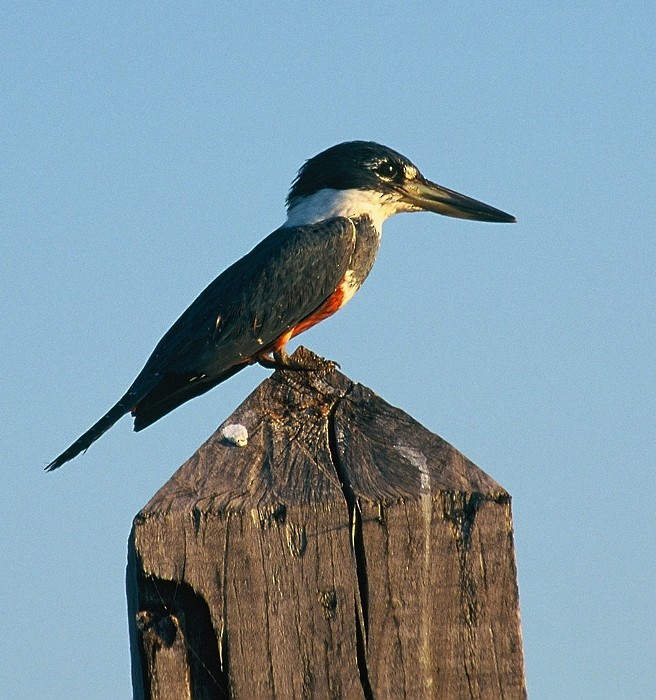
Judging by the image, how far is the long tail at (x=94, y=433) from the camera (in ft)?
16.4

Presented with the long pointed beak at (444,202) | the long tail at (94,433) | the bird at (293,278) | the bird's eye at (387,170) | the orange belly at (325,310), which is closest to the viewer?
the long tail at (94,433)

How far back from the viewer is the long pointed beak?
7168 mm

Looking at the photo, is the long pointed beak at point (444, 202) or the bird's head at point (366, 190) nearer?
the bird's head at point (366, 190)

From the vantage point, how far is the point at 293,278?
6117 millimetres

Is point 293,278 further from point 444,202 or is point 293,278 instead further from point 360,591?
point 360,591

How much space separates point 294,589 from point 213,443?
0.41 m

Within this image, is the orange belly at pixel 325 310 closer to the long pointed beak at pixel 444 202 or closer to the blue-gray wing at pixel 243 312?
the blue-gray wing at pixel 243 312

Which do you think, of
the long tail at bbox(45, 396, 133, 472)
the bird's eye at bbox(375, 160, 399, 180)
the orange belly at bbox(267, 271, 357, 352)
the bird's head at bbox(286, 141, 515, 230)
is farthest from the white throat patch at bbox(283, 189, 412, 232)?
the long tail at bbox(45, 396, 133, 472)

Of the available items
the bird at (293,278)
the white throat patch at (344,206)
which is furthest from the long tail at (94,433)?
the white throat patch at (344,206)

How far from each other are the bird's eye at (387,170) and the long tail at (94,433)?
7.47 feet

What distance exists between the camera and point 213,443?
2652 mm

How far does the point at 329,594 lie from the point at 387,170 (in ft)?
16.1

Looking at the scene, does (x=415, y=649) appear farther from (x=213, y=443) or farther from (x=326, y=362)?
(x=326, y=362)

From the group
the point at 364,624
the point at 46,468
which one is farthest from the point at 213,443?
the point at 46,468
